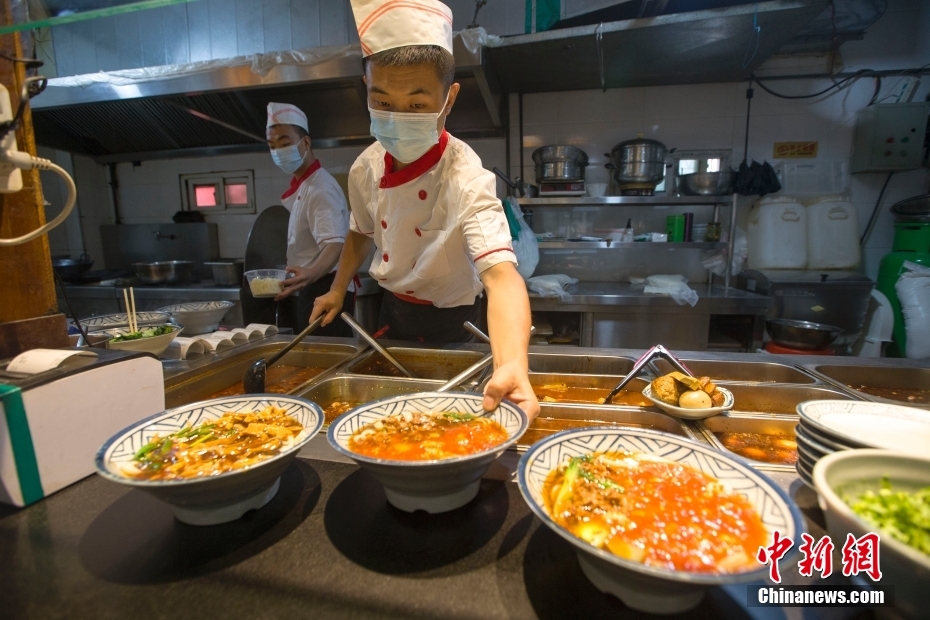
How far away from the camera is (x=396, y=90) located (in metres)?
1.46

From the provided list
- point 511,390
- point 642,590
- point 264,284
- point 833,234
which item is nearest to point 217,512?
point 511,390

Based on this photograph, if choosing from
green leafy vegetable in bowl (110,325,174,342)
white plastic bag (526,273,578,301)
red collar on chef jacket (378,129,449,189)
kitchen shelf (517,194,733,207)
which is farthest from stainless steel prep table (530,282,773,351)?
green leafy vegetable in bowl (110,325,174,342)

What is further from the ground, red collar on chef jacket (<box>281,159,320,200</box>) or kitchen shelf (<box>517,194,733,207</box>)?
red collar on chef jacket (<box>281,159,320,200</box>)

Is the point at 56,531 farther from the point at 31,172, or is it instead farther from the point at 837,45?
the point at 837,45

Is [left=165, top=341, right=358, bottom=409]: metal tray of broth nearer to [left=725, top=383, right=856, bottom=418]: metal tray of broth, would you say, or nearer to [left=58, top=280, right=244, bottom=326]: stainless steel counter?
[left=725, top=383, right=856, bottom=418]: metal tray of broth

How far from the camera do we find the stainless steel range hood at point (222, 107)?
11.5 ft

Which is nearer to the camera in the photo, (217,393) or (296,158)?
(217,393)

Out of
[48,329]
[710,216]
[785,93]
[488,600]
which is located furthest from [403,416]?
[785,93]

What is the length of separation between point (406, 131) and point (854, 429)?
156 cm

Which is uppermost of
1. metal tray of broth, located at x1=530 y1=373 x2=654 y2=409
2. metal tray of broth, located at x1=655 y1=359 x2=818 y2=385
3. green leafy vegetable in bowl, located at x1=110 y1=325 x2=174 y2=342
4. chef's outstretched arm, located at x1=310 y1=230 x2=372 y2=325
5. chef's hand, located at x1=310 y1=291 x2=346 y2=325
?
chef's outstretched arm, located at x1=310 y1=230 x2=372 y2=325

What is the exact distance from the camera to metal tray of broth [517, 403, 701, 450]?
135cm

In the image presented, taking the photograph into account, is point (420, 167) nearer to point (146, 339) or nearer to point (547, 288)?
point (146, 339)

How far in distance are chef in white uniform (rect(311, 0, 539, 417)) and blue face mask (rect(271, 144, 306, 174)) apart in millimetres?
1593

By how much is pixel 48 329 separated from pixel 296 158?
258 centimetres
